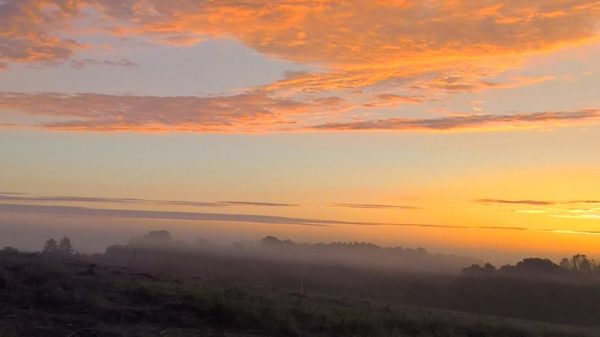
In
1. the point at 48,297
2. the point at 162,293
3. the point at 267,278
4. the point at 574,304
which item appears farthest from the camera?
the point at 574,304

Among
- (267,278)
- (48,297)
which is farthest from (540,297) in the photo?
(48,297)

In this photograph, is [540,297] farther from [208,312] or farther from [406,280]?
[208,312]

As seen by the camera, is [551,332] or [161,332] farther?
[551,332]

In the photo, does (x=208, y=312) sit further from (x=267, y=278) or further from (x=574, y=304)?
(x=574, y=304)

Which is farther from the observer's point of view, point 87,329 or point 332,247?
point 332,247

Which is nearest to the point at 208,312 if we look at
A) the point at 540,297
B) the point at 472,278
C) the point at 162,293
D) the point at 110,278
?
the point at 162,293

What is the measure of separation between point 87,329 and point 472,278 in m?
60.8

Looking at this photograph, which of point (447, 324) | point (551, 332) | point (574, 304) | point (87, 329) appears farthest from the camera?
point (574, 304)

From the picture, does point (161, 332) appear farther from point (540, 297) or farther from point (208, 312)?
point (540, 297)

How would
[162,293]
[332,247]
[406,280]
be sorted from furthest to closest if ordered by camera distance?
[332,247], [406,280], [162,293]

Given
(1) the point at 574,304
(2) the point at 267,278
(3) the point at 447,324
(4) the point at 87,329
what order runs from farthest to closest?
1. (1) the point at 574,304
2. (2) the point at 267,278
3. (3) the point at 447,324
4. (4) the point at 87,329

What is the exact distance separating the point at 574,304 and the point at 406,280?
1762 centimetres

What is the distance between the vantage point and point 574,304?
57875 mm

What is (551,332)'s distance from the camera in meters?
23.7
